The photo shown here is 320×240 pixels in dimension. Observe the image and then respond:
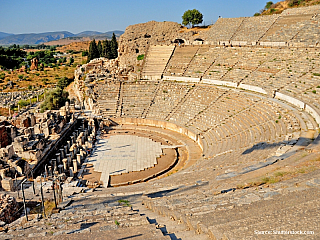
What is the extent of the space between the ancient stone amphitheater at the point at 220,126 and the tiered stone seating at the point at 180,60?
0.44 ft

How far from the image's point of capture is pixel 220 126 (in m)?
21.7

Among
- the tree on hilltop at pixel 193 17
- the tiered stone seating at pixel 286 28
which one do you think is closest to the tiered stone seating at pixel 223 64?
the tiered stone seating at pixel 286 28

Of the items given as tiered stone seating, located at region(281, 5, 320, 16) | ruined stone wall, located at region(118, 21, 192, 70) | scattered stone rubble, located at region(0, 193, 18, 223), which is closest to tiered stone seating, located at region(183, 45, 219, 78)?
ruined stone wall, located at region(118, 21, 192, 70)

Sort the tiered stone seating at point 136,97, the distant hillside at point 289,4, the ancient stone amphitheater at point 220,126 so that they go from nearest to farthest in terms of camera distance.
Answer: the ancient stone amphitheater at point 220,126 < the tiered stone seating at point 136,97 < the distant hillside at point 289,4

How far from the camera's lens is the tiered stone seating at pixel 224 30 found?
35156 millimetres

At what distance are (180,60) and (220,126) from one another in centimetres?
1472

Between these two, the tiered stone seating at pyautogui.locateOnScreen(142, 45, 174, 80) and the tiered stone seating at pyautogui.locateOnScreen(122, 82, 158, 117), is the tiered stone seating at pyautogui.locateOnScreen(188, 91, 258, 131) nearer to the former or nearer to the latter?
the tiered stone seating at pyautogui.locateOnScreen(122, 82, 158, 117)

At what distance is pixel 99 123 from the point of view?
27.4 meters

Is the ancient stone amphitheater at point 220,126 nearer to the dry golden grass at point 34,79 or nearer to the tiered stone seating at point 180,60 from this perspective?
the tiered stone seating at point 180,60

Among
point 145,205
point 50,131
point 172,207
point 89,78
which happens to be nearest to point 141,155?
point 50,131

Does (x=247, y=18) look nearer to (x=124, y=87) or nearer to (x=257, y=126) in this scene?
(x=124, y=87)

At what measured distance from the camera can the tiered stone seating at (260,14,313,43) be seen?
30.1 meters

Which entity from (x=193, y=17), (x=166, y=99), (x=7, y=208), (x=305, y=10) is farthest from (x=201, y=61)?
(x=7, y=208)

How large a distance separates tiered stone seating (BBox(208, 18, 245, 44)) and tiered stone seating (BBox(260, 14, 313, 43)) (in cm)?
480
